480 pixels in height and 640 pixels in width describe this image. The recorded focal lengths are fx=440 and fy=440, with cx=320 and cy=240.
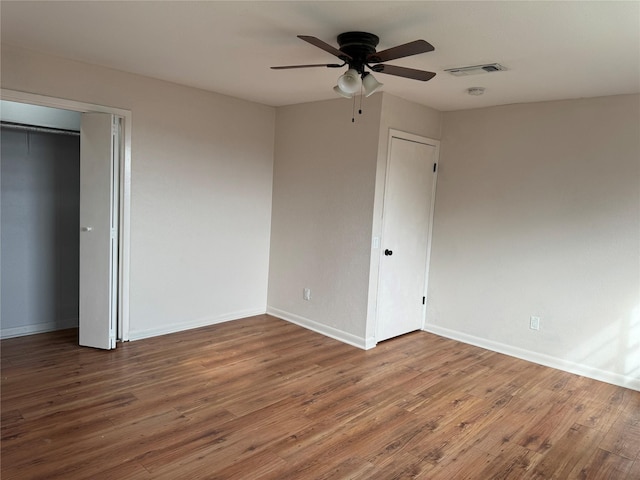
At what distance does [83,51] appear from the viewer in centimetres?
329

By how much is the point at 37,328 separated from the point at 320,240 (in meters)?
2.88

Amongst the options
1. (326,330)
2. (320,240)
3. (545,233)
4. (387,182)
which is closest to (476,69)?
(387,182)

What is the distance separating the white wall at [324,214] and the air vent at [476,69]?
3.05 feet

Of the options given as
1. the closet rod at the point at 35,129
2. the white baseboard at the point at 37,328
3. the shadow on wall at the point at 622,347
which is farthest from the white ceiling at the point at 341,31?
the white baseboard at the point at 37,328

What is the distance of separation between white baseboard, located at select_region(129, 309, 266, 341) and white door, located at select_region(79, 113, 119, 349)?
1.06ft

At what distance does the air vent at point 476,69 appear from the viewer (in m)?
3.04

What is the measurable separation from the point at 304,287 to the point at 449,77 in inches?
102

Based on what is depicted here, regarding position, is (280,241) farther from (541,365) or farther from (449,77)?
(541,365)

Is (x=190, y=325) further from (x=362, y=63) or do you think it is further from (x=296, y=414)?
(x=362, y=63)

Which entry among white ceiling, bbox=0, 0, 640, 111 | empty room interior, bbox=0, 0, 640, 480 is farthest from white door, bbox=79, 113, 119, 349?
white ceiling, bbox=0, 0, 640, 111

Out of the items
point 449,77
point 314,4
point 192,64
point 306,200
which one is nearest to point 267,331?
point 306,200

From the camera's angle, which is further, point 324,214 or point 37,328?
point 324,214

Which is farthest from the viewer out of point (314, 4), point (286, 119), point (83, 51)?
point (286, 119)

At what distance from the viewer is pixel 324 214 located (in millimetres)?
Result: 4637
